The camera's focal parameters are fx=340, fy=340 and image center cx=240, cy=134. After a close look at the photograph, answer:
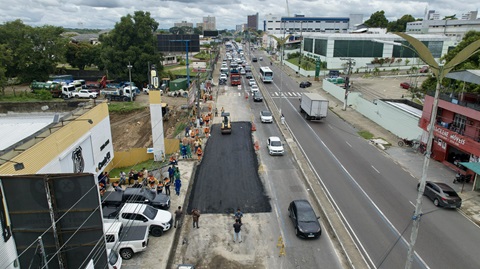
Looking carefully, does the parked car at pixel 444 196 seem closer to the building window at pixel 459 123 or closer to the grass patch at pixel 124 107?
the building window at pixel 459 123

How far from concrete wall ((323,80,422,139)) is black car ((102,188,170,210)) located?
2389 centimetres

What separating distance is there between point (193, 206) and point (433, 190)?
14546 mm

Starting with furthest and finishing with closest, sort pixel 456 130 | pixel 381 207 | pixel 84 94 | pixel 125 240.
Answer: pixel 84 94
pixel 456 130
pixel 381 207
pixel 125 240

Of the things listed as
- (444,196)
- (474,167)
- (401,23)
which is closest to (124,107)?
(444,196)

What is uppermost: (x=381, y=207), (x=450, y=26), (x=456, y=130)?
(x=450, y=26)

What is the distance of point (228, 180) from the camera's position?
23.5 meters

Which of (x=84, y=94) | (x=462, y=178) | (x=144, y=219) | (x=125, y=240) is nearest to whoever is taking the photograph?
(x=125, y=240)

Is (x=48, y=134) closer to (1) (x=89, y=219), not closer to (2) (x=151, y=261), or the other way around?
(2) (x=151, y=261)

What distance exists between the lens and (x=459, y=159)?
2584 centimetres

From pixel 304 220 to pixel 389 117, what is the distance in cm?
2338

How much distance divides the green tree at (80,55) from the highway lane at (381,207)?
62.3 metres

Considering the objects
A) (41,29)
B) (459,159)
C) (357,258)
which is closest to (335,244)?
(357,258)

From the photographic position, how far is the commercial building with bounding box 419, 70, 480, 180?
2334cm

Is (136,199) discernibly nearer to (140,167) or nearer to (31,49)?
(140,167)
